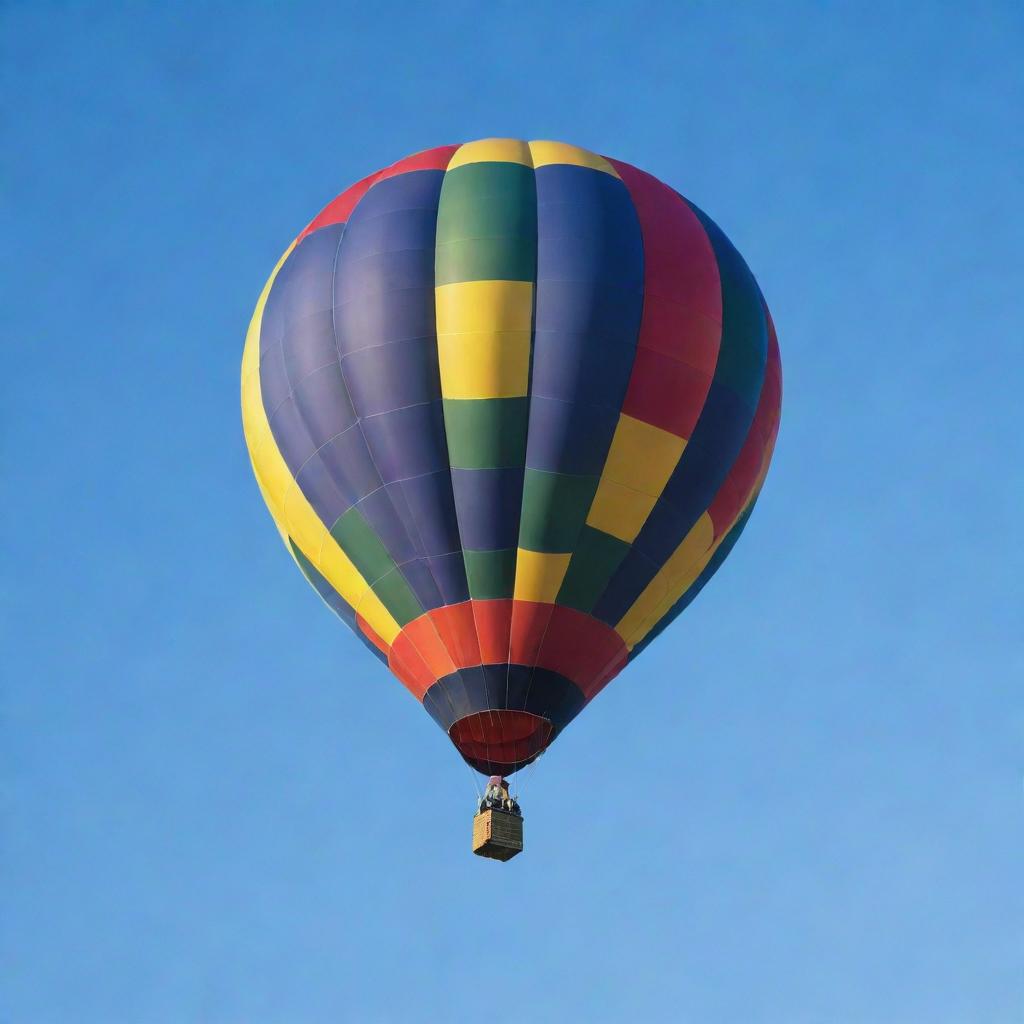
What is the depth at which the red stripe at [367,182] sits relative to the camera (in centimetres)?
2358

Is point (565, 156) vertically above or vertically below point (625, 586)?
above

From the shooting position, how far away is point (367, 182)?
24.0 meters

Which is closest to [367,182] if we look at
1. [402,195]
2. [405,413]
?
[402,195]

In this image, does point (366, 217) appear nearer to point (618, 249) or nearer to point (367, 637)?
point (618, 249)

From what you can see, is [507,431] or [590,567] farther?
[590,567]

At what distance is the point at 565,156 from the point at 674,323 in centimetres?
249

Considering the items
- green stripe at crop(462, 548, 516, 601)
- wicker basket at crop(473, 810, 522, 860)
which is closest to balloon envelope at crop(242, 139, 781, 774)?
green stripe at crop(462, 548, 516, 601)

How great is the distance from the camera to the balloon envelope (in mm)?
21828

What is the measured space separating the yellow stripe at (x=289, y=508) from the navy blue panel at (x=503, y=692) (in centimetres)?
91

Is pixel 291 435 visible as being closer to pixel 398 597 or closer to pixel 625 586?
pixel 398 597

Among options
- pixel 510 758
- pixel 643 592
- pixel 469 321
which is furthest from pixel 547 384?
pixel 510 758

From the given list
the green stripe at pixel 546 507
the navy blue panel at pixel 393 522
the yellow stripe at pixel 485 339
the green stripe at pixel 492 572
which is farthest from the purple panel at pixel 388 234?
the green stripe at pixel 492 572

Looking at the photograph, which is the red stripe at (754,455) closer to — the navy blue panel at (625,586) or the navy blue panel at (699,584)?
the navy blue panel at (699,584)

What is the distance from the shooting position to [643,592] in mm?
22531
